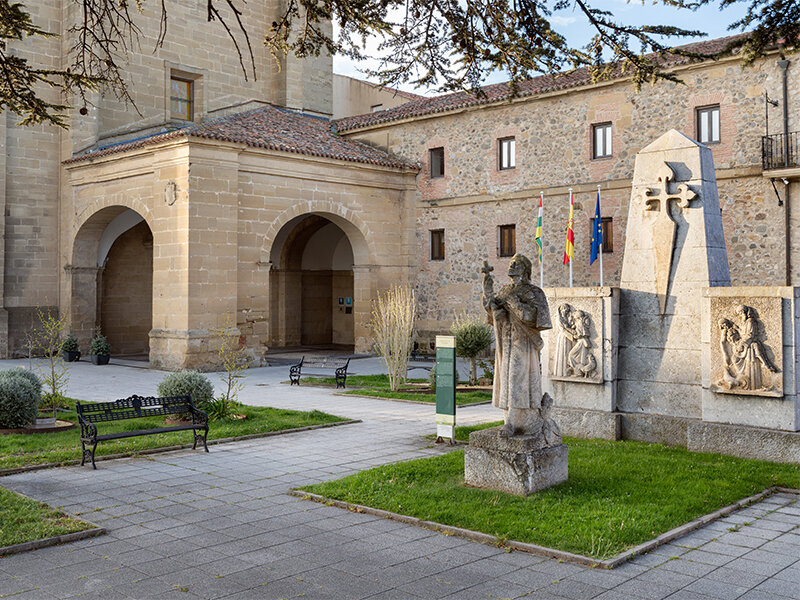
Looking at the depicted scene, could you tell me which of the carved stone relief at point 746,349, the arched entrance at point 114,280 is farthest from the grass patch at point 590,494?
the arched entrance at point 114,280

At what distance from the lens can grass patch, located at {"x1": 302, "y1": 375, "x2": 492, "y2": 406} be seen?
14.8 meters

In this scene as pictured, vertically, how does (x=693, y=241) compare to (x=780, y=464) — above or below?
above

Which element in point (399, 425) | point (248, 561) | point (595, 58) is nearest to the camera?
point (248, 561)

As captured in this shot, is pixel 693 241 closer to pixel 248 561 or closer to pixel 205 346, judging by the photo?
pixel 248 561

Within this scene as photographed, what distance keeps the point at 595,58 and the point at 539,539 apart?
13.0 ft

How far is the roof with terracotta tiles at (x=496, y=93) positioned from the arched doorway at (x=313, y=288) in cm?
414

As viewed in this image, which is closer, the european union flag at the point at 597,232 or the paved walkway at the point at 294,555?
the paved walkway at the point at 294,555

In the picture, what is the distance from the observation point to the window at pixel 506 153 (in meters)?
23.2

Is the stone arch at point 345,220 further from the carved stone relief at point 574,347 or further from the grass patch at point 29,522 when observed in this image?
the grass patch at point 29,522

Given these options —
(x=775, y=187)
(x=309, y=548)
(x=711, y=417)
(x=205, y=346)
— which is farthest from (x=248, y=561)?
(x=775, y=187)

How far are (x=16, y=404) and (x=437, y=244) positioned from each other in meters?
15.9

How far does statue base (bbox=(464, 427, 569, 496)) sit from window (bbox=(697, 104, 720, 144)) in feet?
46.9

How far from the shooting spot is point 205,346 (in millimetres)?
20016

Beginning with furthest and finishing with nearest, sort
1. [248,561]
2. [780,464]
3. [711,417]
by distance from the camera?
1. [711,417]
2. [780,464]
3. [248,561]
